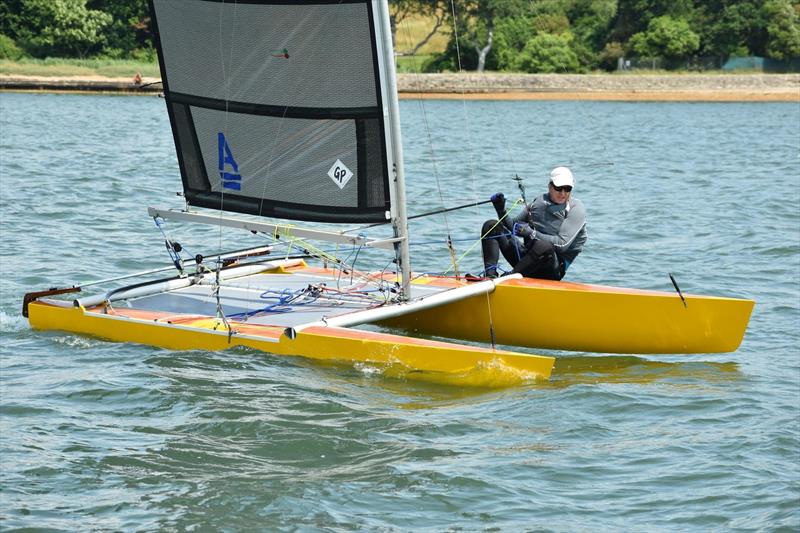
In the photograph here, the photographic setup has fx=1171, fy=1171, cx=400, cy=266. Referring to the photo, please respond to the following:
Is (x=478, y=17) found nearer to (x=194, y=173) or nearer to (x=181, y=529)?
(x=194, y=173)

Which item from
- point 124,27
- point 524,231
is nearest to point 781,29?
point 124,27

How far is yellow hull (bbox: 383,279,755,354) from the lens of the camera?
830 centimetres

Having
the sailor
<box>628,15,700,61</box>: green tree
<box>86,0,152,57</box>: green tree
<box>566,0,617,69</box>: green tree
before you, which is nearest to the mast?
the sailor

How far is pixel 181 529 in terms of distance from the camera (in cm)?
542

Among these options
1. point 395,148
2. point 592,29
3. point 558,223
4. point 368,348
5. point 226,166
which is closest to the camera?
point 368,348

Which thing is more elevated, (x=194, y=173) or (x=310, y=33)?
(x=310, y=33)

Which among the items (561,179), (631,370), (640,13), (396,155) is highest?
(640,13)

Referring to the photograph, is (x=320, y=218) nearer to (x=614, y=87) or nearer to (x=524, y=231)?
(x=524, y=231)

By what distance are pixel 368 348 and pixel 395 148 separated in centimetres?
144

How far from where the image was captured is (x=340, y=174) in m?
8.38

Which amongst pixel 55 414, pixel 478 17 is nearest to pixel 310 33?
pixel 55 414

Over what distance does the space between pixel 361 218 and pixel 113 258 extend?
15.0 feet

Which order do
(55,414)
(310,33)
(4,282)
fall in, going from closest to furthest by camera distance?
1. (55,414)
2. (310,33)
3. (4,282)

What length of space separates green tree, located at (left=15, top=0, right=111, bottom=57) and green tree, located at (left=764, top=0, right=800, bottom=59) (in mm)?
30692
